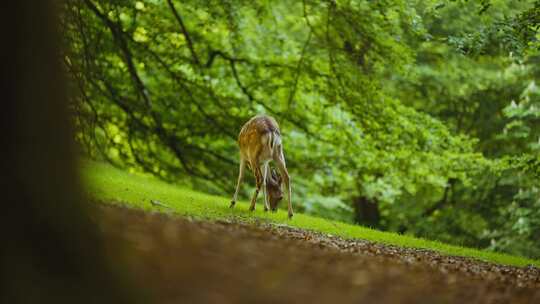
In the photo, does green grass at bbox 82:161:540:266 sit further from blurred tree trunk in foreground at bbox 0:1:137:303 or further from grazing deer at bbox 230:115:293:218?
blurred tree trunk in foreground at bbox 0:1:137:303

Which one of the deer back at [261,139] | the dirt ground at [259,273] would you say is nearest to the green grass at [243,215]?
the deer back at [261,139]

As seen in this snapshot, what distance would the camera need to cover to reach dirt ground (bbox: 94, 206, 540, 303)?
454cm

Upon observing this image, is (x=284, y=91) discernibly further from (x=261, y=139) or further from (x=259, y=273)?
(x=259, y=273)

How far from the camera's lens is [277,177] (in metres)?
15.0

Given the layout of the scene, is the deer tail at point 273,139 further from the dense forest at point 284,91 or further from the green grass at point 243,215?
the dense forest at point 284,91

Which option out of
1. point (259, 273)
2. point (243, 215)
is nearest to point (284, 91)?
point (243, 215)

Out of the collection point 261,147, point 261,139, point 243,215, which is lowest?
point 243,215

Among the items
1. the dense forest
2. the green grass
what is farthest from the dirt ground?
the dense forest

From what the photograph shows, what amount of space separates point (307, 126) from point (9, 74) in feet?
51.3

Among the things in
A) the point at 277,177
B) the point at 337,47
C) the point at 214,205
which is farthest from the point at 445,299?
the point at 337,47

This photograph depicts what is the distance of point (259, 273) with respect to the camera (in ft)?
17.5

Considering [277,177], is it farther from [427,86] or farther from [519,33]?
[427,86]

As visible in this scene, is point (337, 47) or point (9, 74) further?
point (337, 47)

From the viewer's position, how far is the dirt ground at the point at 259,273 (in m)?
4.54
